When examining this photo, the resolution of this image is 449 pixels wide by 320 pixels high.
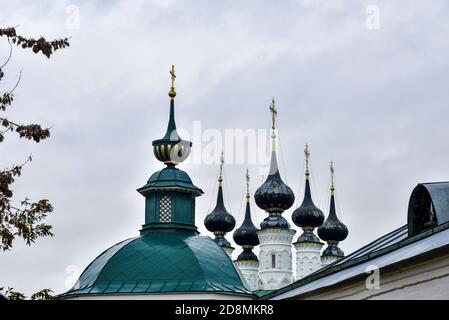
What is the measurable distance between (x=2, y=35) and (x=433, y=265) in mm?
7466

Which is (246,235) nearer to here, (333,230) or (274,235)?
(274,235)

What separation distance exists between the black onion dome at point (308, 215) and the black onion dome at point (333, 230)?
229cm

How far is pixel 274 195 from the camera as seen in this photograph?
222 feet

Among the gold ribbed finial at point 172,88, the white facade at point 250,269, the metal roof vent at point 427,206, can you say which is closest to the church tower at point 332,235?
the white facade at point 250,269

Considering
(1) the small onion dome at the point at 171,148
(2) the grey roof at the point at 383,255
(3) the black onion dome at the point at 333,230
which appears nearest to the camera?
(2) the grey roof at the point at 383,255

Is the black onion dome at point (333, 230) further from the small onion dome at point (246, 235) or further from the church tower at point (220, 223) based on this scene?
the church tower at point (220, 223)

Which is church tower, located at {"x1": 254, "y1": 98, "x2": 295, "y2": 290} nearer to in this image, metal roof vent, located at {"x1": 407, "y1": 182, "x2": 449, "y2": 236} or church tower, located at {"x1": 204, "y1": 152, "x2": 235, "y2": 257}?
church tower, located at {"x1": 204, "y1": 152, "x2": 235, "y2": 257}

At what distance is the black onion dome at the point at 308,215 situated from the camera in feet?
232

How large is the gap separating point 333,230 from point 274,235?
291 inches

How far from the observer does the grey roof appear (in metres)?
13.6

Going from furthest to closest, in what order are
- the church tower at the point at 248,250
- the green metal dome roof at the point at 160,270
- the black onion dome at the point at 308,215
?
the church tower at the point at 248,250 → the black onion dome at the point at 308,215 → the green metal dome roof at the point at 160,270

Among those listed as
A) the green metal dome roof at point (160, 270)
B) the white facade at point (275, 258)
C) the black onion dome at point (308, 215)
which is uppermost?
the black onion dome at point (308, 215)
